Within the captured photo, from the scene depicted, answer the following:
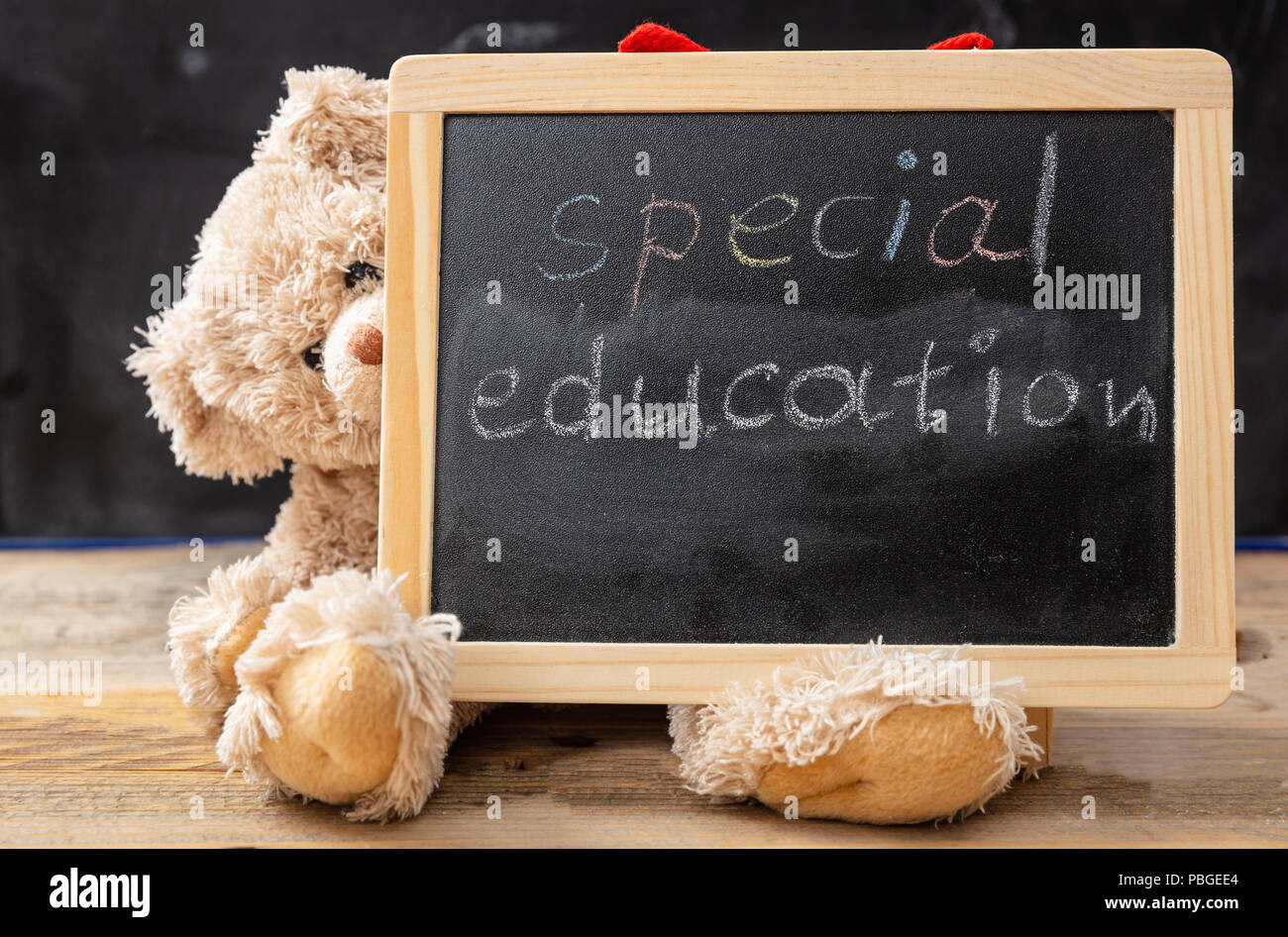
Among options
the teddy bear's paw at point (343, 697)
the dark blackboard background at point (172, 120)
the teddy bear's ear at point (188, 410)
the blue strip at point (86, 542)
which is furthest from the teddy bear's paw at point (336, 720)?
the dark blackboard background at point (172, 120)

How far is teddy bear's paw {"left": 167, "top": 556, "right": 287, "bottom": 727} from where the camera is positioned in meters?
0.87

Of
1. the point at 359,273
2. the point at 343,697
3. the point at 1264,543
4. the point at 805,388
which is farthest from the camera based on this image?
the point at 1264,543

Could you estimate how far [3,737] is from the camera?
947 mm

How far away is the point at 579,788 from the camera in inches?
33.9

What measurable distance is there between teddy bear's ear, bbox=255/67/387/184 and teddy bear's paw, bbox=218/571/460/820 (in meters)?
0.46

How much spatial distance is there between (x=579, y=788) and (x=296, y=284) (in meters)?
0.55

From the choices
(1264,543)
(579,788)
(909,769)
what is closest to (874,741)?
(909,769)

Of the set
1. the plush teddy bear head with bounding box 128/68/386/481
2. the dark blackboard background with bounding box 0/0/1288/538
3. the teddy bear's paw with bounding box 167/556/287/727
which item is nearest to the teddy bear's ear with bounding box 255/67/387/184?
the plush teddy bear head with bounding box 128/68/386/481

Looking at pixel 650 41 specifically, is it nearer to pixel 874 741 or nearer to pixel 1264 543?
pixel 874 741

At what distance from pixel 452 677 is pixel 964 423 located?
1.60 ft

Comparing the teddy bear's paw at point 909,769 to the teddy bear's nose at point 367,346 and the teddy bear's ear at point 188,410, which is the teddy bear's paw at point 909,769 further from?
the teddy bear's ear at point 188,410

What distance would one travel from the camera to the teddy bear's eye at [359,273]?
0.96 meters

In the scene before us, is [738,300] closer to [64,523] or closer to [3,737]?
[3,737]

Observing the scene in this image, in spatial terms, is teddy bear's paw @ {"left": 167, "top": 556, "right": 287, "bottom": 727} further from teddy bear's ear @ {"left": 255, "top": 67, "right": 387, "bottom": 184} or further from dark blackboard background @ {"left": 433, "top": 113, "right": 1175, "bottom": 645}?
teddy bear's ear @ {"left": 255, "top": 67, "right": 387, "bottom": 184}
